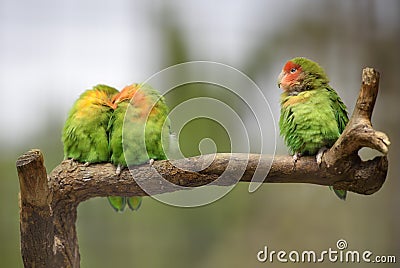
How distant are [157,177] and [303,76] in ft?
0.92

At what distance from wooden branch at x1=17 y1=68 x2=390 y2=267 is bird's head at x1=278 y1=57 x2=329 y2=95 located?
106mm

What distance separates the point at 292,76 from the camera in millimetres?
875

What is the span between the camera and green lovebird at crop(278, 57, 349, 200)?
2.75 ft

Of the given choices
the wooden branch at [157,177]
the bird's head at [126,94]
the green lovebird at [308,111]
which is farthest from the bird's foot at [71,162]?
the green lovebird at [308,111]

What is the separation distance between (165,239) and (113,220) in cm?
15

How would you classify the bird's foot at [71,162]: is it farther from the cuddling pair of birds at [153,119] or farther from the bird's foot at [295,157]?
the bird's foot at [295,157]

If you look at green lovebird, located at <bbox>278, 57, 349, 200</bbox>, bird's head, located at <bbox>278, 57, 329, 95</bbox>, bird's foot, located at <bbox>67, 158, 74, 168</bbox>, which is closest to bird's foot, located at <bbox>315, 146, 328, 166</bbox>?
green lovebird, located at <bbox>278, 57, 349, 200</bbox>

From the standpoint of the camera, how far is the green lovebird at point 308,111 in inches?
33.0

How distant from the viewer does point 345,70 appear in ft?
5.05

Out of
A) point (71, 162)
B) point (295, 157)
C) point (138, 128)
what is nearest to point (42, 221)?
point (71, 162)

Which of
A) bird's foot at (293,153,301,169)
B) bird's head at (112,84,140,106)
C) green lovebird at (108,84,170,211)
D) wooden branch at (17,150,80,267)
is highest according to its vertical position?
bird's head at (112,84,140,106)

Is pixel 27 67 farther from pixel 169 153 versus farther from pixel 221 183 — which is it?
pixel 221 183

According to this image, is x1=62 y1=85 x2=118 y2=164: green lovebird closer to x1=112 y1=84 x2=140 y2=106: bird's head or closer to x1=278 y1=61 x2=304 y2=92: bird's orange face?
x1=112 y1=84 x2=140 y2=106: bird's head

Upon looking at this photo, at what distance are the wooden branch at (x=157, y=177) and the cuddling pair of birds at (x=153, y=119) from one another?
2 centimetres
